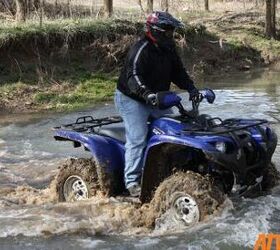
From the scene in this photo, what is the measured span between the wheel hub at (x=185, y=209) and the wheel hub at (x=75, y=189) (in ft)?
4.94

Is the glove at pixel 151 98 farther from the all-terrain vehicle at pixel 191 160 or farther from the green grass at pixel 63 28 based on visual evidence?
the green grass at pixel 63 28

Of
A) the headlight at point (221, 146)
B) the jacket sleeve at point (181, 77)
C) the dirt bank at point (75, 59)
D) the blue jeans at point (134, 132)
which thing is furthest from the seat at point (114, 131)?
the dirt bank at point (75, 59)

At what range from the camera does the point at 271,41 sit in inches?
1117

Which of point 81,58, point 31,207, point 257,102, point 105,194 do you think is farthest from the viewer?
point 81,58

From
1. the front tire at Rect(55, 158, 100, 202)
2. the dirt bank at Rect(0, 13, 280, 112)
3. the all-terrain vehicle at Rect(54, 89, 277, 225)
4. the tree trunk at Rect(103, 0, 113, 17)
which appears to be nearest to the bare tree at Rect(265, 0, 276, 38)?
the dirt bank at Rect(0, 13, 280, 112)

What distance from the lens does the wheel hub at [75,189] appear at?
7.04m

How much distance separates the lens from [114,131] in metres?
6.80

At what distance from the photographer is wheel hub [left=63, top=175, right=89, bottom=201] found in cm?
704

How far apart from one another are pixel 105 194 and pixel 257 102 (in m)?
9.34

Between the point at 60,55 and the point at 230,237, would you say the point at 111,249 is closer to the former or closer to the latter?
the point at 230,237

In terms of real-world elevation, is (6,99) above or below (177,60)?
below

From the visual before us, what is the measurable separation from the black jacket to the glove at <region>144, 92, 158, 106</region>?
0.15 ft

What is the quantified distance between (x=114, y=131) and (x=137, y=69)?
102 centimetres

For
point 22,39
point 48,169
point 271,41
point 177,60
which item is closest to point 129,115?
point 177,60
